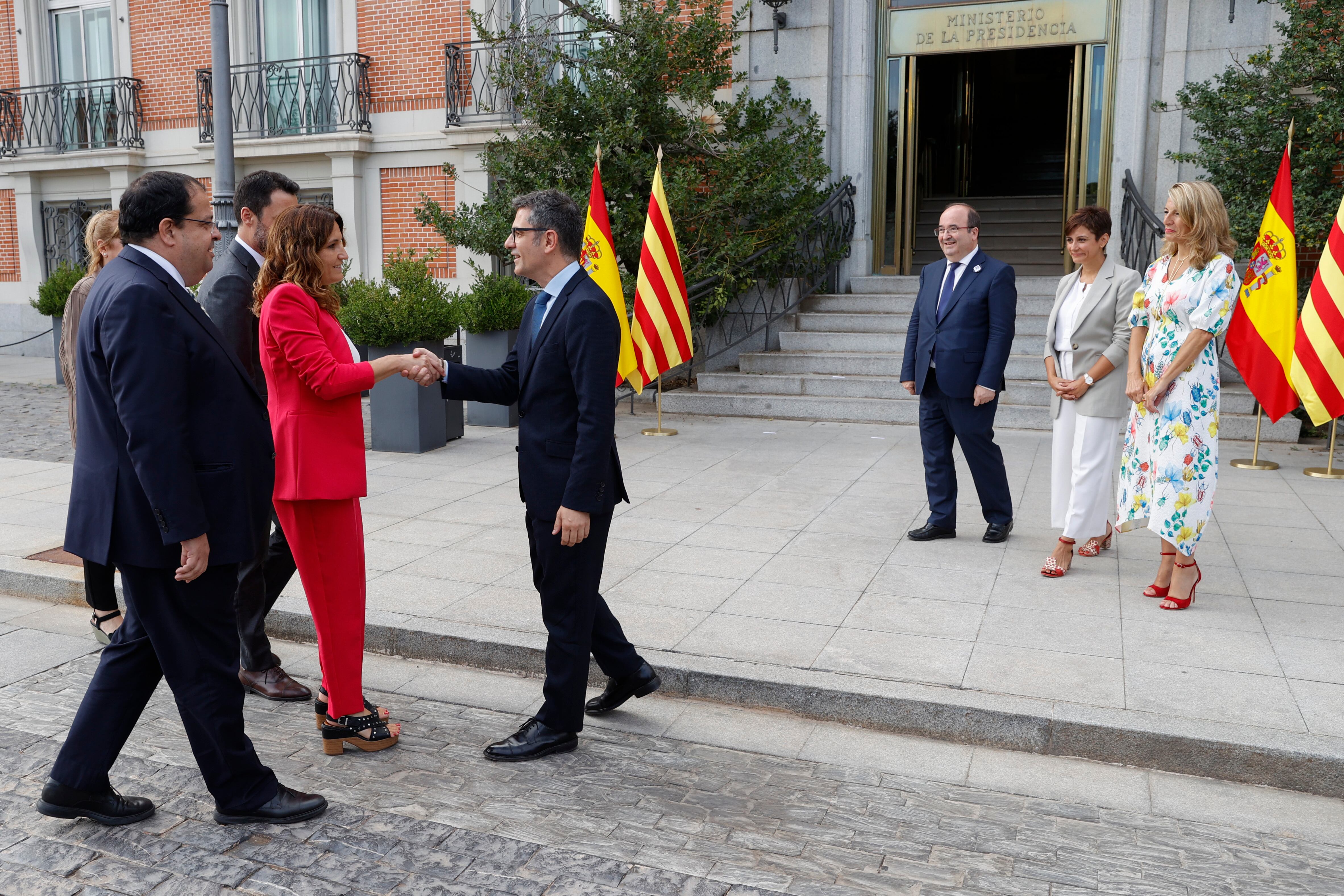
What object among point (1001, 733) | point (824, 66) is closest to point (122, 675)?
point (1001, 733)

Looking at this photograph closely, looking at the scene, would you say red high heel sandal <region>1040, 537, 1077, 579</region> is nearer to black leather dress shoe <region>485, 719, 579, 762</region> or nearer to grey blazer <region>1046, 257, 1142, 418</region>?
grey blazer <region>1046, 257, 1142, 418</region>

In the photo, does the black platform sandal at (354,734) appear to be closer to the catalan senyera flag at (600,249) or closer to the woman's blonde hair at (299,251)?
the woman's blonde hair at (299,251)

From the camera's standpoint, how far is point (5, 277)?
784 inches

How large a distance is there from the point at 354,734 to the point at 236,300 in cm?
170

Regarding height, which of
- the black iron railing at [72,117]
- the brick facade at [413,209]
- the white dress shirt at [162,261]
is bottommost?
the white dress shirt at [162,261]

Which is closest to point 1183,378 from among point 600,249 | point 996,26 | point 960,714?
point 960,714

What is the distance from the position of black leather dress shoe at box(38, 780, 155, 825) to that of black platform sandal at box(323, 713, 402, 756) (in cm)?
66

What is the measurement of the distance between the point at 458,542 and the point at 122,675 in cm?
317

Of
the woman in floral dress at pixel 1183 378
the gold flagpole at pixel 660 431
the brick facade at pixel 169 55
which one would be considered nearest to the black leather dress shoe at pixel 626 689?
the woman in floral dress at pixel 1183 378

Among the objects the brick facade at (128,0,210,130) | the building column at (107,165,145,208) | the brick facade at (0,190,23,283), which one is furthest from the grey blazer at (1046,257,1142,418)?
the brick facade at (0,190,23,283)

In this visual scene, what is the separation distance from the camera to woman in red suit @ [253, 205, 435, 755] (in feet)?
11.8

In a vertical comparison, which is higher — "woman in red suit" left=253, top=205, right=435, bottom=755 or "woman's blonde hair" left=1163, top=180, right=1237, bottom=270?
"woman's blonde hair" left=1163, top=180, right=1237, bottom=270

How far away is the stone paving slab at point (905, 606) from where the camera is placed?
4047mm

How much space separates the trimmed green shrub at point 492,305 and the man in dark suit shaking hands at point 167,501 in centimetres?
675
